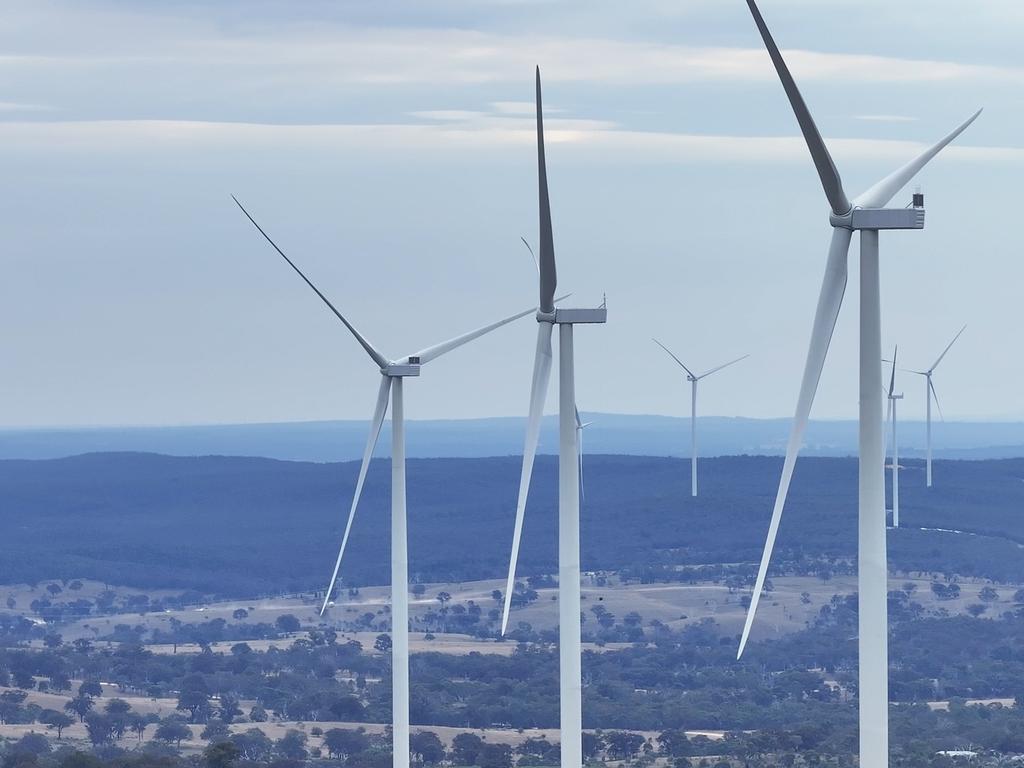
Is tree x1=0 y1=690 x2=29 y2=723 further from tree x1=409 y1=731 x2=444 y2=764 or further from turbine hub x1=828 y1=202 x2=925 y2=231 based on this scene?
turbine hub x1=828 y1=202 x2=925 y2=231

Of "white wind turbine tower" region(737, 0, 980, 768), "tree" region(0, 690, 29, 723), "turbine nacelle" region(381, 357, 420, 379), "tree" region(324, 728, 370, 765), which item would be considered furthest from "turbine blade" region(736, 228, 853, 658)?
"tree" region(0, 690, 29, 723)

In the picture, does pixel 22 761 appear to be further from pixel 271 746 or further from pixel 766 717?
pixel 766 717

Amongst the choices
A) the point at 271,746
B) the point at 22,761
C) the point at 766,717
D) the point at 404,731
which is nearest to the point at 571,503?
the point at 404,731

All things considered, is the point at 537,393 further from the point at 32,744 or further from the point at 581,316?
the point at 32,744

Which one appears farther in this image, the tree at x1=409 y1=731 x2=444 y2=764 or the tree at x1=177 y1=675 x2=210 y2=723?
the tree at x1=177 y1=675 x2=210 y2=723

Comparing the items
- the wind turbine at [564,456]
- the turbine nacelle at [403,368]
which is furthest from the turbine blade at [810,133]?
the turbine nacelle at [403,368]

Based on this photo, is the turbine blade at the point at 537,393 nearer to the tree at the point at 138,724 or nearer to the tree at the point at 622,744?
the tree at the point at 622,744
